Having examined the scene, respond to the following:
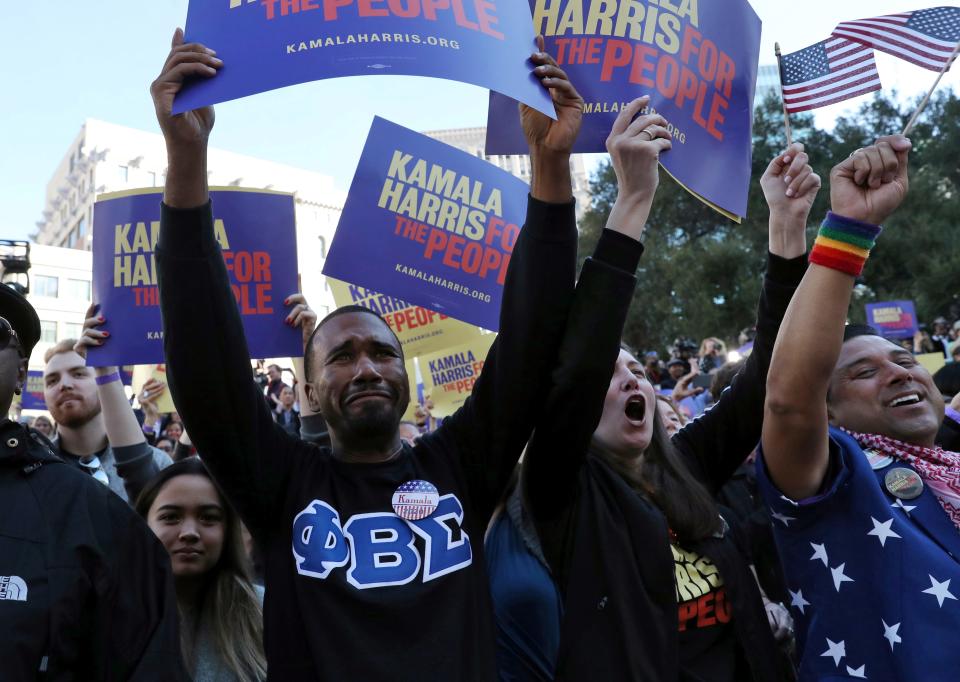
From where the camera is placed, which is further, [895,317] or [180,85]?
[895,317]

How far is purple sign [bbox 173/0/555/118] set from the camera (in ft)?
6.29

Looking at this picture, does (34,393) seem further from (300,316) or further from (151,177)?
(151,177)

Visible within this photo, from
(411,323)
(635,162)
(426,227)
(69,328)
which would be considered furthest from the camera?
(69,328)

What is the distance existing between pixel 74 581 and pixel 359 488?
64 cm

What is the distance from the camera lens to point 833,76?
9.64ft

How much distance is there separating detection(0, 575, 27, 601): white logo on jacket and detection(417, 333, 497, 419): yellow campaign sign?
515cm

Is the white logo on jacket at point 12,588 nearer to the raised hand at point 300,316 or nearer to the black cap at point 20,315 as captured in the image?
the black cap at point 20,315

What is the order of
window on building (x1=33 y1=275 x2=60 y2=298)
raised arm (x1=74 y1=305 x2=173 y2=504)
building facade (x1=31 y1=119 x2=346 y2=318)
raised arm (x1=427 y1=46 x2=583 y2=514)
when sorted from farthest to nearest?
building facade (x1=31 y1=119 x2=346 y2=318), window on building (x1=33 y1=275 x2=60 y2=298), raised arm (x1=74 y1=305 x2=173 y2=504), raised arm (x1=427 y1=46 x2=583 y2=514)

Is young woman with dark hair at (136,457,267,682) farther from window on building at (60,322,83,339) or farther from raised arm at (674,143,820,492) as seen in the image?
window on building at (60,322,83,339)

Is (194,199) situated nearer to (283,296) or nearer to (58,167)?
(283,296)

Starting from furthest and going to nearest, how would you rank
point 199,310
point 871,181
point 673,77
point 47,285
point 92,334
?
point 47,285
point 92,334
point 673,77
point 871,181
point 199,310

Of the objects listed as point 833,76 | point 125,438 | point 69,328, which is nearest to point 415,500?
point 125,438

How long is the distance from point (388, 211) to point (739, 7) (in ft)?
6.47

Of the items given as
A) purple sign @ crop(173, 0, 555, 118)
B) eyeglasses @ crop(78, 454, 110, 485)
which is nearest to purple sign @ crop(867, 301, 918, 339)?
eyeglasses @ crop(78, 454, 110, 485)
